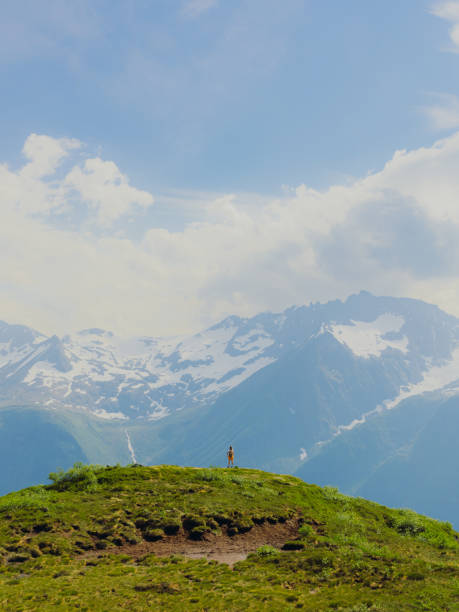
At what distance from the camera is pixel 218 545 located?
1247 inches

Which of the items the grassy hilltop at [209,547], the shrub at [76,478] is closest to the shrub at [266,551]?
the grassy hilltop at [209,547]

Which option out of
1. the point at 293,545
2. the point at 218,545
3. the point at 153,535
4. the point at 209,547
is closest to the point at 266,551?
the point at 293,545

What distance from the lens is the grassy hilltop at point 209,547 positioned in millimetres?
22219

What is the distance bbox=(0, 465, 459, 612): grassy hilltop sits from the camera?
875 inches

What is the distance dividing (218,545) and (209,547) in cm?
71

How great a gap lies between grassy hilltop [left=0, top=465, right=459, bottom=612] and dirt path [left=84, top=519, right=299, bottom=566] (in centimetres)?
12

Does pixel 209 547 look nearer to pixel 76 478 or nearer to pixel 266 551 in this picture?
pixel 266 551

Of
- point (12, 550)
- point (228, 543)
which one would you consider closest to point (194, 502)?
point (228, 543)

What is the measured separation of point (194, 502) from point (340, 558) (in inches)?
552

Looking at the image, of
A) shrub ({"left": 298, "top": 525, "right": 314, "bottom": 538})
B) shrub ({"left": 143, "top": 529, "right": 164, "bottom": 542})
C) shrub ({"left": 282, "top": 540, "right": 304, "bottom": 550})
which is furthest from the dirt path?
shrub ({"left": 282, "top": 540, "right": 304, "bottom": 550})

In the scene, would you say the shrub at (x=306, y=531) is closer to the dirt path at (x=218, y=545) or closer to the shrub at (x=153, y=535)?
the dirt path at (x=218, y=545)

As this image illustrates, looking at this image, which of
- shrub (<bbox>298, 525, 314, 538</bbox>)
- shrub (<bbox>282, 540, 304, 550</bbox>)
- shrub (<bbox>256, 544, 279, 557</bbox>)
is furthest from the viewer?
shrub (<bbox>298, 525, 314, 538</bbox>)

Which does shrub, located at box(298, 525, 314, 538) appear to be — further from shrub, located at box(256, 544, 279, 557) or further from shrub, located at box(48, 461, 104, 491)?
shrub, located at box(48, 461, 104, 491)

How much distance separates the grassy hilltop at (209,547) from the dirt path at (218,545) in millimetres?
122
